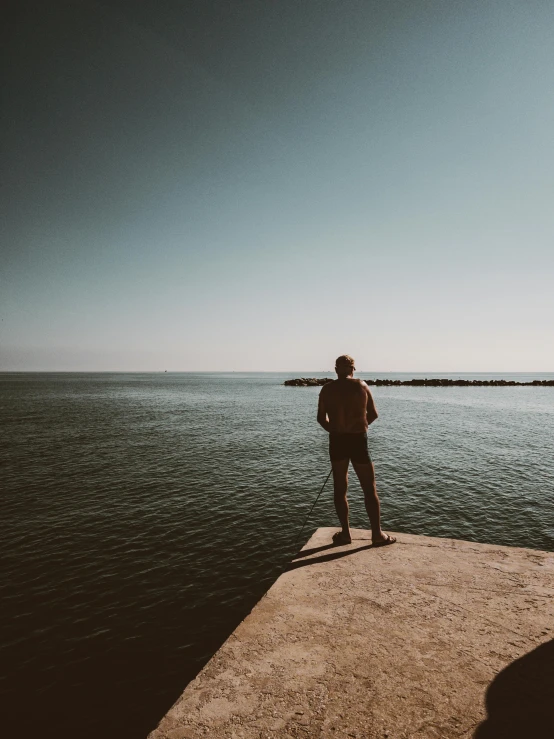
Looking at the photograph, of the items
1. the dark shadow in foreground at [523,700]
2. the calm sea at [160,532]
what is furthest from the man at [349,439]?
the calm sea at [160,532]

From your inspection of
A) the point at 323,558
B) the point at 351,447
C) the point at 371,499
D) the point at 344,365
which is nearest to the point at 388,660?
the point at 323,558

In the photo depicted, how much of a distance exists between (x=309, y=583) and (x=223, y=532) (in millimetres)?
6919

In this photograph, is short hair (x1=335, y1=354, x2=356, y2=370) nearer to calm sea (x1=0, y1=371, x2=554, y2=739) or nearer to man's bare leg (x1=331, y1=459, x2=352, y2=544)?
man's bare leg (x1=331, y1=459, x2=352, y2=544)

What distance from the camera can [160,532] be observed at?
11.1 meters

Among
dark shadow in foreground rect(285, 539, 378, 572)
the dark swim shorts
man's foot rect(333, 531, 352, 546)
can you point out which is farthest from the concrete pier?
the dark swim shorts

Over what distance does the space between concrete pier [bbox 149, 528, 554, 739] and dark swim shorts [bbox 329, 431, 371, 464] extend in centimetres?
159

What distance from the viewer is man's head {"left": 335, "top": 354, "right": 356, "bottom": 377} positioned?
20.1ft

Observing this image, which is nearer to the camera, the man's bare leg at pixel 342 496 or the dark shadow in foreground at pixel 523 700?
the dark shadow in foreground at pixel 523 700

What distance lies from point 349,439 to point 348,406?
0.55 m

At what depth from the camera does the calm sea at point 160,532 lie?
587 cm

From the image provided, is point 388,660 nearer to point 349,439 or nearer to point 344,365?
point 349,439

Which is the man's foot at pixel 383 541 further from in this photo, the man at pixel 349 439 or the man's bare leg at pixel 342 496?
the man's bare leg at pixel 342 496

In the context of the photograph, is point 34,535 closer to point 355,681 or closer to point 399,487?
point 355,681

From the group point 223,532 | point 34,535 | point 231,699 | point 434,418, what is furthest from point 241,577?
point 434,418
